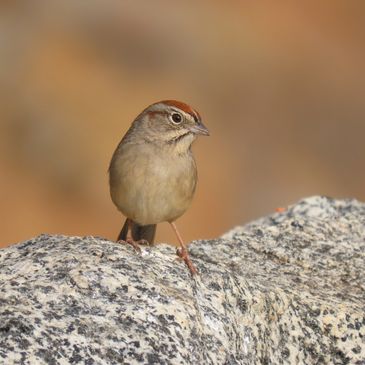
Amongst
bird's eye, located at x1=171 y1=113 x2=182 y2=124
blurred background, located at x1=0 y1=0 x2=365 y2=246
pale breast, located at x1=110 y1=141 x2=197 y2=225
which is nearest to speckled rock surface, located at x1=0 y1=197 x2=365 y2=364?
pale breast, located at x1=110 y1=141 x2=197 y2=225

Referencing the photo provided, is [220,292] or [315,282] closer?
[220,292]

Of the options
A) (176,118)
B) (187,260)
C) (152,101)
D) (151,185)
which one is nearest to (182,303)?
(187,260)

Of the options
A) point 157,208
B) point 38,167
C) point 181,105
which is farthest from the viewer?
point 38,167

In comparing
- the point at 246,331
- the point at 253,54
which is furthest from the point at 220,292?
the point at 253,54

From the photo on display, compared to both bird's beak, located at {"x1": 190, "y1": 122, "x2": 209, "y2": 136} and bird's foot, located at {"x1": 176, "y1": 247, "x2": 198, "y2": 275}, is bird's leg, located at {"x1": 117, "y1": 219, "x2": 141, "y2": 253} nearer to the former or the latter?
bird's foot, located at {"x1": 176, "y1": 247, "x2": 198, "y2": 275}

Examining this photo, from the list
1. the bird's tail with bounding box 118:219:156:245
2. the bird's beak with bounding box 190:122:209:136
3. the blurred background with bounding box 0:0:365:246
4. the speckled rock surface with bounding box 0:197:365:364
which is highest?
the blurred background with bounding box 0:0:365:246

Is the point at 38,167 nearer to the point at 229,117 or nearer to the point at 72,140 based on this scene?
the point at 72,140

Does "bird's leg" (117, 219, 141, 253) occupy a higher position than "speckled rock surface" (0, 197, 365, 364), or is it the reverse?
"bird's leg" (117, 219, 141, 253)
